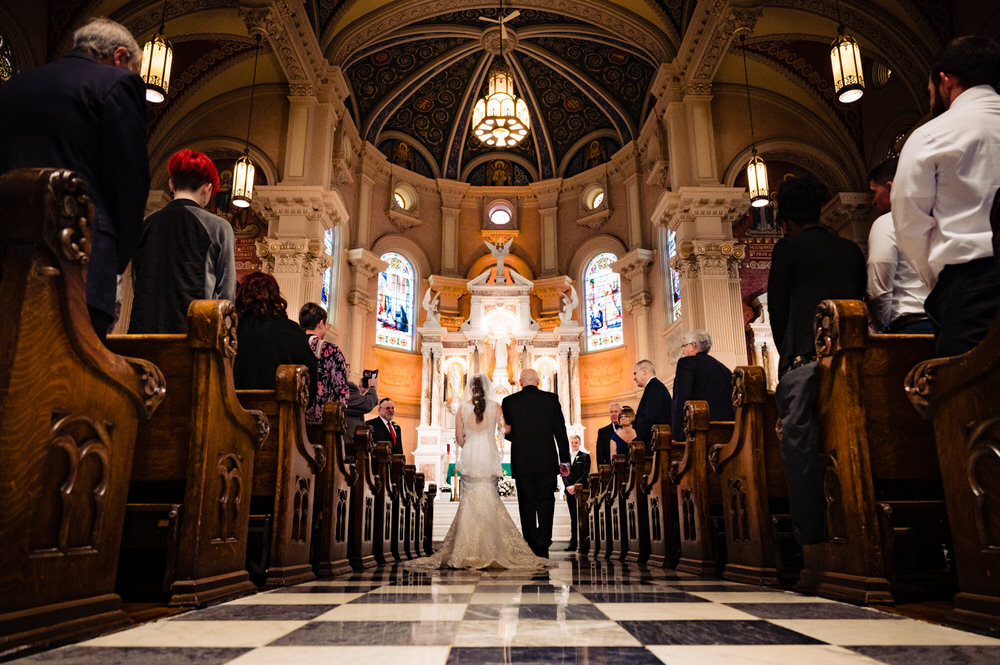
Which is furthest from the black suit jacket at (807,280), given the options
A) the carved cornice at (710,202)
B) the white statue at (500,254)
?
the white statue at (500,254)

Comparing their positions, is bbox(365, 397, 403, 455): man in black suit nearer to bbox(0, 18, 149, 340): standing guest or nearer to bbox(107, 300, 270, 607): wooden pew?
bbox(107, 300, 270, 607): wooden pew

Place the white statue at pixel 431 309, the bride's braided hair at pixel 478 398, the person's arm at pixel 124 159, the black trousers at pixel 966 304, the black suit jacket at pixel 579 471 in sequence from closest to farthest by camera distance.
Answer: the black trousers at pixel 966 304 < the person's arm at pixel 124 159 < the bride's braided hair at pixel 478 398 < the black suit jacket at pixel 579 471 < the white statue at pixel 431 309

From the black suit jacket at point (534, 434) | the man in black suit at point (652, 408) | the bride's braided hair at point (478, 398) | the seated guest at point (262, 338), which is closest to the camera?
the seated guest at point (262, 338)

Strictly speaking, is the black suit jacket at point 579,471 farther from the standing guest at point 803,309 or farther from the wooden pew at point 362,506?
the standing guest at point 803,309

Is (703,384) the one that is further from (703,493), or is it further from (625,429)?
(625,429)

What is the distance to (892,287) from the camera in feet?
10.7

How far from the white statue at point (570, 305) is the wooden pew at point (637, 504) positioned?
12.5 m

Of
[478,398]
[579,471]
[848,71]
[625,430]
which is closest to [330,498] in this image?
[478,398]

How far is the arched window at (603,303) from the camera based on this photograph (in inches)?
742

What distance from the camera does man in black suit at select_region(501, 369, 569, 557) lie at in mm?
5824

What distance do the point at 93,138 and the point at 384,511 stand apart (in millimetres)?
4180

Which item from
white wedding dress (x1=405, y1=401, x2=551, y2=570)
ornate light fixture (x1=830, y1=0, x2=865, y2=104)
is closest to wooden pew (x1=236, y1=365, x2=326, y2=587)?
white wedding dress (x1=405, y1=401, x2=551, y2=570)

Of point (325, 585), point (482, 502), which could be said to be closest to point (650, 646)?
point (325, 585)

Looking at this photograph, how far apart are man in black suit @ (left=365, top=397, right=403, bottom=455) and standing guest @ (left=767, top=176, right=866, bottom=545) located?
5.04 meters
